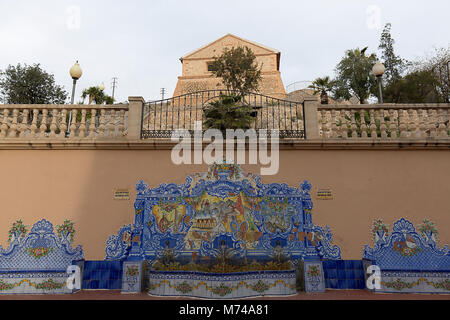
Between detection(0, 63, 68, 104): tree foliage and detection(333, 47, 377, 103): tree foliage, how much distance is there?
19.4m

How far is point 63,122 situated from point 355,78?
68.9 ft

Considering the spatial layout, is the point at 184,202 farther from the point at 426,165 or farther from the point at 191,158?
the point at 426,165

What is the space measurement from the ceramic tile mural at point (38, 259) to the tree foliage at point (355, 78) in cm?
2059

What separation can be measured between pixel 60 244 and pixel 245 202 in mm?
3445

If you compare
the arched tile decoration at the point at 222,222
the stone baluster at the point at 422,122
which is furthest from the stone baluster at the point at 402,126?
the arched tile decoration at the point at 222,222

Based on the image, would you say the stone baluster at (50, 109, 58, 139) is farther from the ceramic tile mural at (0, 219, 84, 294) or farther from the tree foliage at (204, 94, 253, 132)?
the tree foliage at (204, 94, 253, 132)

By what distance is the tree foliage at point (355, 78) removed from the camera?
69.6 feet

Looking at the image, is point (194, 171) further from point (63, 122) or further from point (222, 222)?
point (63, 122)

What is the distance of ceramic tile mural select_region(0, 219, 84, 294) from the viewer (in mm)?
5137

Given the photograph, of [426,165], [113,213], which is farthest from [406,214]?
[113,213]

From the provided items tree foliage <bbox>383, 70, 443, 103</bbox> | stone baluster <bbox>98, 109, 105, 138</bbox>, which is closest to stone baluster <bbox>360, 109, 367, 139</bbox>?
stone baluster <bbox>98, 109, 105, 138</bbox>

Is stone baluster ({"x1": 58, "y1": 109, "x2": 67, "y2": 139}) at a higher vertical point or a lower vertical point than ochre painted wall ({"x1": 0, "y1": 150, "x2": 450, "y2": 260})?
higher

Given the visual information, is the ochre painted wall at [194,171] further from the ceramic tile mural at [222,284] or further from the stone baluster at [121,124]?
the ceramic tile mural at [222,284]

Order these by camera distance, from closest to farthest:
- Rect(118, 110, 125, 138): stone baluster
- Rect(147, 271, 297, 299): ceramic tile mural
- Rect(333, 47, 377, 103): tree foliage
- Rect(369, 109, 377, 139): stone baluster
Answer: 1. Rect(147, 271, 297, 299): ceramic tile mural
2. Rect(369, 109, 377, 139): stone baluster
3. Rect(118, 110, 125, 138): stone baluster
4. Rect(333, 47, 377, 103): tree foliage
